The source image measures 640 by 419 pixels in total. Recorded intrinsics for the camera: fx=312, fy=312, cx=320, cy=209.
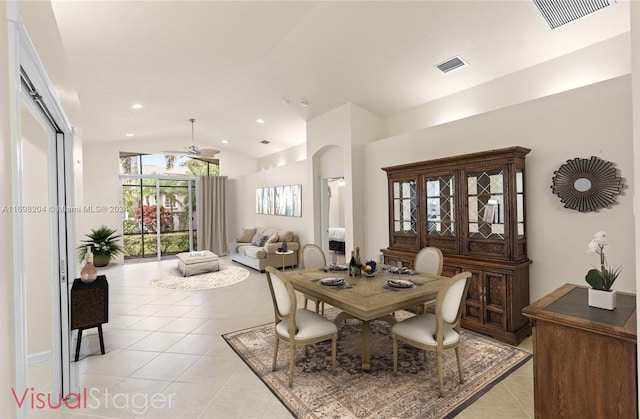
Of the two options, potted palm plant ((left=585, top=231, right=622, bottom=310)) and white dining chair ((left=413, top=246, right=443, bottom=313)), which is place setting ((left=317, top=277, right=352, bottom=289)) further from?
potted palm plant ((left=585, top=231, right=622, bottom=310))

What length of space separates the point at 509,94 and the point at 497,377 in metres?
3.27

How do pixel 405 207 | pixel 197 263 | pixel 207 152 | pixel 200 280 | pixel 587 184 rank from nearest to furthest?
pixel 587 184 → pixel 405 207 → pixel 200 280 → pixel 207 152 → pixel 197 263

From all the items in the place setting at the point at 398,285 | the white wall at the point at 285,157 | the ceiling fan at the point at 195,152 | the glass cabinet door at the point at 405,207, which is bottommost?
the place setting at the point at 398,285

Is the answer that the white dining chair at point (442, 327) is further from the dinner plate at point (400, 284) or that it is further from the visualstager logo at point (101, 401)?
the visualstager logo at point (101, 401)

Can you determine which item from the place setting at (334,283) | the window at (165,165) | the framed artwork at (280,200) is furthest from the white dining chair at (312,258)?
the window at (165,165)

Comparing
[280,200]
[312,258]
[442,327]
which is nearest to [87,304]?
[312,258]

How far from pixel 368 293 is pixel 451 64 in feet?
10.3

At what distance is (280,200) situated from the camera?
7965 mm

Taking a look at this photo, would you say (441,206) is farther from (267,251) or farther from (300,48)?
(267,251)

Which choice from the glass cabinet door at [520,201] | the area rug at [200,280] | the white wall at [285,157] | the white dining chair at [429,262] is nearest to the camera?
the glass cabinet door at [520,201]

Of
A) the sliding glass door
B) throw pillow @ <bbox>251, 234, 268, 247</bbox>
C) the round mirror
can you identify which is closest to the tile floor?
the round mirror

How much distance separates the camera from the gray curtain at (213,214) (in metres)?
9.21

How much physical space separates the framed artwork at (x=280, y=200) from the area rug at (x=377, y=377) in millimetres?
4179

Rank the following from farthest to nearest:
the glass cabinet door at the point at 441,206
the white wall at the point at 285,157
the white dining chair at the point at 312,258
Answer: the white wall at the point at 285,157
the white dining chair at the point at 312,258
the glass cabinet door at the point at 441,206
